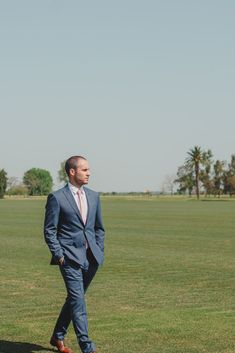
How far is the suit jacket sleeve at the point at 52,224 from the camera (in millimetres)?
7051

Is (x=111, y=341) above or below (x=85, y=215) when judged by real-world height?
below

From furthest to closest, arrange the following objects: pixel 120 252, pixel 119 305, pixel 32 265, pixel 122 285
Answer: pixel 120 252, pixel 32 265, pixel 122 285, pixel 119 305

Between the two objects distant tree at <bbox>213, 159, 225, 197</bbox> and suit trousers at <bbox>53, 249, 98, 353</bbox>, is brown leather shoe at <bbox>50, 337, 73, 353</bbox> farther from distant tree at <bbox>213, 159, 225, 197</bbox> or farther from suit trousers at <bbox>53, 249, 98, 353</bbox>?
distant tree at <bbox>213, 159, 225, 197</bbox>

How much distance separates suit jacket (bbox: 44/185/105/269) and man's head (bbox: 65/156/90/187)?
16cm

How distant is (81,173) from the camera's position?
711cm

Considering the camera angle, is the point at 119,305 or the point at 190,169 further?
the point at 190,169

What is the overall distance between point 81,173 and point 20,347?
2233 mm

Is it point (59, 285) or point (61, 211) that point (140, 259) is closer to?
point (59, 285)

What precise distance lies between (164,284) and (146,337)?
5893 millimetres

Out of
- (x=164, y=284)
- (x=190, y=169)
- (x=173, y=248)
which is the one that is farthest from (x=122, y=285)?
(x=190, y=169)

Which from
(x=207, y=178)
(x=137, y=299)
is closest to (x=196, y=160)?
(x=207, y=178)

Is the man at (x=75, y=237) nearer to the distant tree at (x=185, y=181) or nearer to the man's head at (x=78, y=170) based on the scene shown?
the man's head at (x=78, y=170)

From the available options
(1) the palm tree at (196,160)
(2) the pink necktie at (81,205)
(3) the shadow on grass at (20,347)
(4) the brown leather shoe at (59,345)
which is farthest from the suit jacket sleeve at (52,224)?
(1) the palm tree at (196,160)

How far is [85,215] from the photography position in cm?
729
